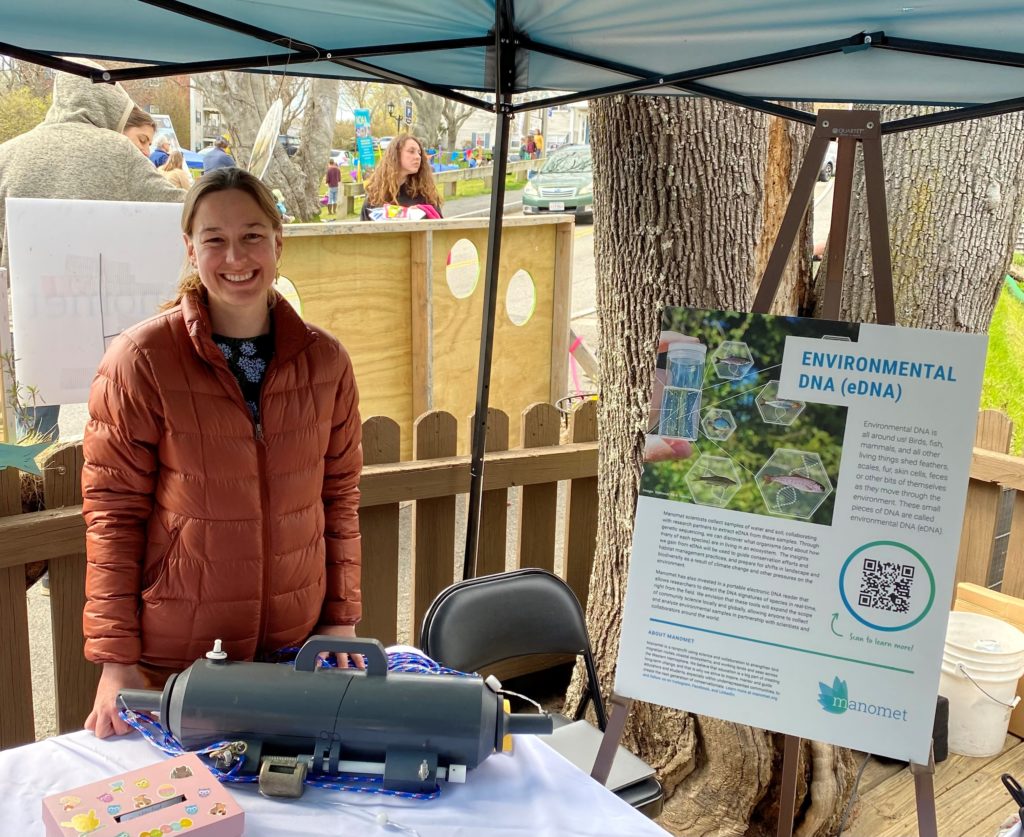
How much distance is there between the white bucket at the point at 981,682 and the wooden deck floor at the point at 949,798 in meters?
0.08

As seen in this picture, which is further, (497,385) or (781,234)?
(497,385)

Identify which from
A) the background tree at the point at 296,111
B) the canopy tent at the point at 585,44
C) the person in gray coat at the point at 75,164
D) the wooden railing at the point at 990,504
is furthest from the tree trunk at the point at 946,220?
the background tree at the point at 296,111

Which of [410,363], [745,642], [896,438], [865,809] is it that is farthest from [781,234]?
[410,363]

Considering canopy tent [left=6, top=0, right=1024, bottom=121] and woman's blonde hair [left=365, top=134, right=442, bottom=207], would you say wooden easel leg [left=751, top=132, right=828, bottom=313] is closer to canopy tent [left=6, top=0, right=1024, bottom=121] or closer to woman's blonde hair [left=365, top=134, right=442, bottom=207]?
canopy tent [left=6, top=0, right=1024, bottom=121]

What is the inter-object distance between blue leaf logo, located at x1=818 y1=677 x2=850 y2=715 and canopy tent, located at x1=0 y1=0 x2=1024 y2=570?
4.44 ft

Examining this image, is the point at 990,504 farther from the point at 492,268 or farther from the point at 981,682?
the point at 492,268

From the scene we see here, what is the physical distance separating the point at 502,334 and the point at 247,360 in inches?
145

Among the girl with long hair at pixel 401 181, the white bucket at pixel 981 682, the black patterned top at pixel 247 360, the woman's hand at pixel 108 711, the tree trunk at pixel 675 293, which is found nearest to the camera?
the woman's hand at pixel 108 711

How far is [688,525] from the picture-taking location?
85.4 inches

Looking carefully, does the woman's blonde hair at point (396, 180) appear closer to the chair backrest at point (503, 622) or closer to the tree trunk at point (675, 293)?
the tree trunk at point (675, 293)

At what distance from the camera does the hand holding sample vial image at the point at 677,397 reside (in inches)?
86.0

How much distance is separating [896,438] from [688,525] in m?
0.49

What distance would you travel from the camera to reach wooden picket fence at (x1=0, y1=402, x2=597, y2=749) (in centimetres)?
245

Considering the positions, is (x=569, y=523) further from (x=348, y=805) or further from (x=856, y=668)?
(x=348, y=805)
